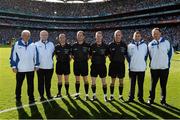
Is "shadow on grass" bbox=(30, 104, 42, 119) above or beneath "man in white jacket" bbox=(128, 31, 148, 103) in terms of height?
beneath

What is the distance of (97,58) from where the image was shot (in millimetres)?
10938

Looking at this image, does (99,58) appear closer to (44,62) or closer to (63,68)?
(63,68)

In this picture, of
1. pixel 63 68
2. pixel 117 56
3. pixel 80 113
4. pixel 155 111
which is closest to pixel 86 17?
pixel 63 68

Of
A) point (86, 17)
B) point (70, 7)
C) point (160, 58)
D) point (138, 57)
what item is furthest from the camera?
point (70, 7)

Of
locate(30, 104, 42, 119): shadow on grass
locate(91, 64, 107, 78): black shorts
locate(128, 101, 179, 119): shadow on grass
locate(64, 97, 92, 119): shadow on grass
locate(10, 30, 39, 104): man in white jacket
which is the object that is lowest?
locate(128, 101, 179, 119): shadow on grass

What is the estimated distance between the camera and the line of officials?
10.4 meters

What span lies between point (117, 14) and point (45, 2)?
2141cm

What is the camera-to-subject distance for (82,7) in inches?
→ 3563

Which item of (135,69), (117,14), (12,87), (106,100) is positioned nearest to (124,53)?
(135,69)

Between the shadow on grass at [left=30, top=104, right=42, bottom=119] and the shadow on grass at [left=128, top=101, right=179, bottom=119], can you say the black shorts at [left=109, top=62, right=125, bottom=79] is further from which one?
the shadow on grass at [left=30, top=104, right=42, bottom=119]

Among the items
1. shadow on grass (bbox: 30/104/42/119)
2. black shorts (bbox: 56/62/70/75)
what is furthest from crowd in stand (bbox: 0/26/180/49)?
shadow on grass (bbox: 30/104/42/119)

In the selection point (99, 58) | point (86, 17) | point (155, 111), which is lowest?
point (155, 111)

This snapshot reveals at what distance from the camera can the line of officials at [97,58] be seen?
34.2ft

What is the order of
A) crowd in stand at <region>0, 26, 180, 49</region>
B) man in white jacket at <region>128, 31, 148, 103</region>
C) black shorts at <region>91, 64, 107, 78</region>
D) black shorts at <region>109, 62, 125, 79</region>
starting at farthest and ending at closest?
crowd in stand at <region>0, 26, 180, 49</region> → black shorts at <region>91, 64, 107, 78</region> → black shorts at <region>109, 62, 125, 79</region> → man in white jacket at <region>128, 31, 148, 103</region>
